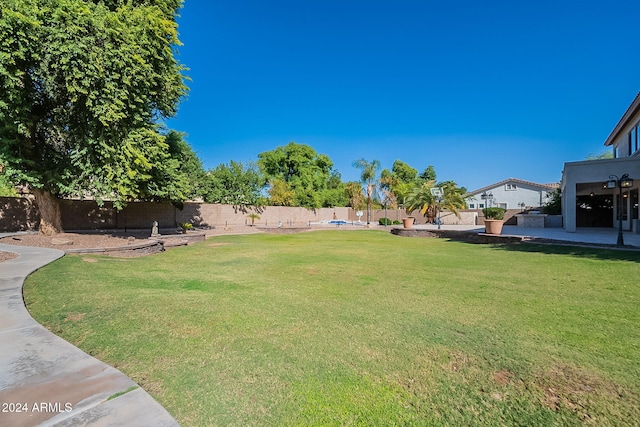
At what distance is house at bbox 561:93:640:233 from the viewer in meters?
13.9

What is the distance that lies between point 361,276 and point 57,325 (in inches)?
203

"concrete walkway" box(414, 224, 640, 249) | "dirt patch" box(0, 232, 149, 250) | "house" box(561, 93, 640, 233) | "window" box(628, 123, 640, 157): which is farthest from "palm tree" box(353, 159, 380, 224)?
"dirt patch" box(0, 232, 149, 250)

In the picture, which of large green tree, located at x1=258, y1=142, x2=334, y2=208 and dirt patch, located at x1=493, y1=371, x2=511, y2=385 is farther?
large green tree, located at x1=258, y1=142, x2=334, y2=208

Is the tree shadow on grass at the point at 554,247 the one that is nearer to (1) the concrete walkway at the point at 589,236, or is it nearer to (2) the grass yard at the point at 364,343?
(1) the concrete walkway at the point at 589,236

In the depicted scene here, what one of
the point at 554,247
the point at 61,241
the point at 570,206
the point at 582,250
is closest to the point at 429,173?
the point at 570,206

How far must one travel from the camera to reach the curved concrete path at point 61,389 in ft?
5.97

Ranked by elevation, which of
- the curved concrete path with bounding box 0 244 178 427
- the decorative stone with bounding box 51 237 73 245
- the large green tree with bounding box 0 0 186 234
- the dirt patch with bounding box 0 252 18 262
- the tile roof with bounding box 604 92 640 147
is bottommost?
the curved concrete path with bounding box 0 244 178 427

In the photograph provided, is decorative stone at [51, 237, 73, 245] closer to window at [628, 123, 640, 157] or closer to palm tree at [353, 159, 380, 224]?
window at [628, 123, 640, 157]

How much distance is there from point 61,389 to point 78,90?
9611mm

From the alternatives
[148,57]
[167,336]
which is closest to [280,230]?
[148,57]

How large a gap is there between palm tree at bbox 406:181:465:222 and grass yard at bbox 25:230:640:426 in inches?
747

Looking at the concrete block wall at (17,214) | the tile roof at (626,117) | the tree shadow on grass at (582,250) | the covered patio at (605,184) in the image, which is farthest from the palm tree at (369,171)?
the concrete block wall at (17,214)

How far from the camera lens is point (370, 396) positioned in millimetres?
2336

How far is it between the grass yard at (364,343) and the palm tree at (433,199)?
62.2 ft
